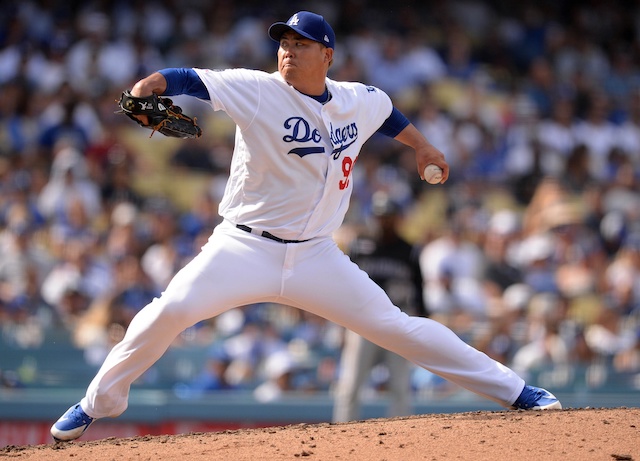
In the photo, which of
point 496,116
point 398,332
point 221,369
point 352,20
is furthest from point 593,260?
point 398,332

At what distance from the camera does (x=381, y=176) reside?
10219mm

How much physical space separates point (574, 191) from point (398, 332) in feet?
21.5

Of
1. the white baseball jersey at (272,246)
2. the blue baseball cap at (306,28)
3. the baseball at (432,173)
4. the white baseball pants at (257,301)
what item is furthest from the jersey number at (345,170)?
the blue baseball cap at (306,28)

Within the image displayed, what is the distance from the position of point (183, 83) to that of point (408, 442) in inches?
72.7

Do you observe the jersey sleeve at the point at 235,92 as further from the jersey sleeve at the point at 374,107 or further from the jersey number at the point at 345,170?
the jersey sleeve at the point at 374,107

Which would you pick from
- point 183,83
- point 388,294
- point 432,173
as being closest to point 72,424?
point 183,83

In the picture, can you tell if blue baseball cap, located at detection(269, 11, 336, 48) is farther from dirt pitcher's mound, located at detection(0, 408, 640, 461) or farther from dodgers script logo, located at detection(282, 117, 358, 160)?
dirt pitcher's mound, located at detection(0, 408, 640, 461)

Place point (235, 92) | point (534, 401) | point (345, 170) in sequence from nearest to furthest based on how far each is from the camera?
1. point (235, 92)
2. point (345, 170)
3. point (534, 401)

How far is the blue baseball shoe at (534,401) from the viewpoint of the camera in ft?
15.7

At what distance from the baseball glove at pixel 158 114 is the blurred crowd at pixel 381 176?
384 centimetres

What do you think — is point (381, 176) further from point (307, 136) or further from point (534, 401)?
point (307, 136)

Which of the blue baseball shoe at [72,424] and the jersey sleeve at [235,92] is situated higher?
the jersey sleeve at [235,92]

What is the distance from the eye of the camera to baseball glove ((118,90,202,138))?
3.92m

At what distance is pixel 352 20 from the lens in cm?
1277
